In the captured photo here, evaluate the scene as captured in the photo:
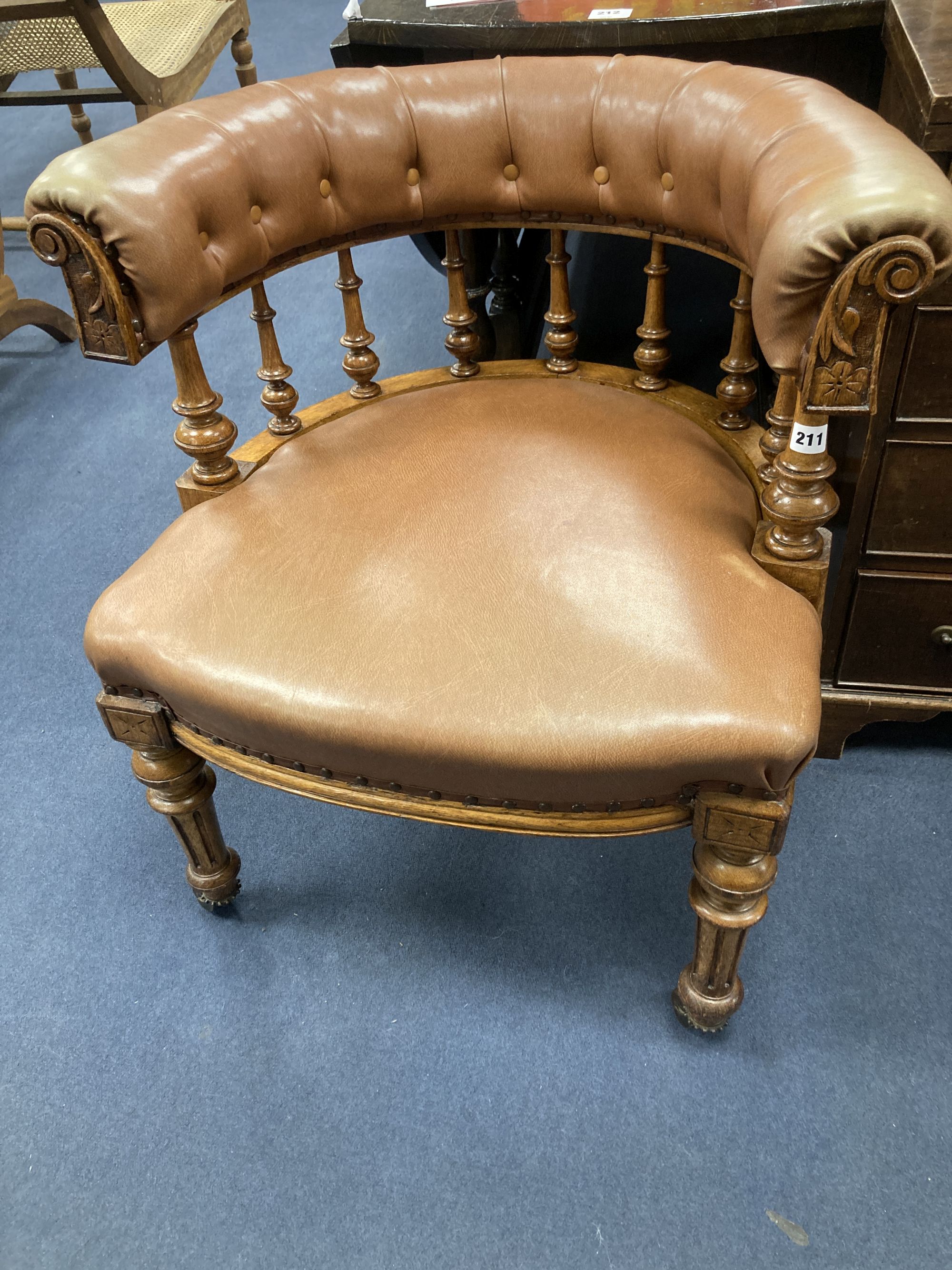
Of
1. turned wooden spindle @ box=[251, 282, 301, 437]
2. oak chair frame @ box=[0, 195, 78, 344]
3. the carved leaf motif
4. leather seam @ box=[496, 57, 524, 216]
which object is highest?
leather seam @ box=[496, 57, 524, 216]

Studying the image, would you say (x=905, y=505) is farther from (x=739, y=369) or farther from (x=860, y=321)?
(x=860, y=321)

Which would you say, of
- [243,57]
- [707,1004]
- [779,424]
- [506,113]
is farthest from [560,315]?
[243,57]

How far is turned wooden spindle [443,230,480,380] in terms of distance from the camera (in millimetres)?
1114

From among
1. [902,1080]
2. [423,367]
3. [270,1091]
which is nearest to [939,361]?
[902,1080]

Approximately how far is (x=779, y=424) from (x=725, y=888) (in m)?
0.42

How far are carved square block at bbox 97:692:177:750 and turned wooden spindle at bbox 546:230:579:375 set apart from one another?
1.88 feet

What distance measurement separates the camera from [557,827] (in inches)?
33.6

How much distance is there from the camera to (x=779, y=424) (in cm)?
91

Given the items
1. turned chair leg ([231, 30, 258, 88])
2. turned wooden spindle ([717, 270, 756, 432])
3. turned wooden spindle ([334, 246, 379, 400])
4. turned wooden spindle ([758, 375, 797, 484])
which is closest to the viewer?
turned wooden spindle ([758, 375, 797, 484])

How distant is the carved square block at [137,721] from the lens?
94cm

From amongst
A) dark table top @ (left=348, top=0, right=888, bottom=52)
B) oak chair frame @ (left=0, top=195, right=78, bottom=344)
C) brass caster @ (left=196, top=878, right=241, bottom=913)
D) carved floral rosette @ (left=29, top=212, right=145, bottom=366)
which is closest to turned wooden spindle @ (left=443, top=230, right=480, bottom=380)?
dark table top @ (left=348, top=0, right=888, bottom=52)

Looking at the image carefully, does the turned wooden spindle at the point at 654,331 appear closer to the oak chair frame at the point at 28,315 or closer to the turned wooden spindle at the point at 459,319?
the turned wooden spindle at the point at 459,319

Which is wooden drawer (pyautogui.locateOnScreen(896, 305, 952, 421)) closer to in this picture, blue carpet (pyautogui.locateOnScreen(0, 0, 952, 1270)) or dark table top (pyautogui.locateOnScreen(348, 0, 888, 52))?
dark table top (pyautogui.locateOnScreen(348, 0, 888, 52))

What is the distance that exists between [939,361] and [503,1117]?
89 cm
